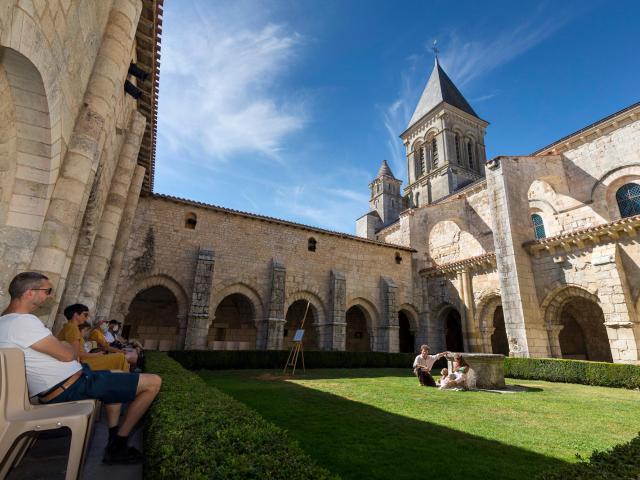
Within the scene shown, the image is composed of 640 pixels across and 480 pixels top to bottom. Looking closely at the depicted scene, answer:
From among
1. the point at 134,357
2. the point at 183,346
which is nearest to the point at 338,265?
the point at 183,346

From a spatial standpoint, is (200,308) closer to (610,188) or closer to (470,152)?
(610,188)

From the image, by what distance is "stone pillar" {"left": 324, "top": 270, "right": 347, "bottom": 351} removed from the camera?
51.2ft

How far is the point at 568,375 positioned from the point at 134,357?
11.9 m

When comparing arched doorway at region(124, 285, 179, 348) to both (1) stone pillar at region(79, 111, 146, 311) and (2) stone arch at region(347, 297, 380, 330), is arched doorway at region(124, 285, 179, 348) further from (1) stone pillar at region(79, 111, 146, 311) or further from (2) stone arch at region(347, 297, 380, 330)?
(2) stone arch at region(347, 297, 380, 330)

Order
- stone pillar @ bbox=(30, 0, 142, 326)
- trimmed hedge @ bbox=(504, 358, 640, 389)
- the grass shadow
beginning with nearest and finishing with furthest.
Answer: the grass shadow, stone pillar @ bbox=(30, 0, 142, 326), trimmed hedge @ bbox=(504, 358, 640, 389)

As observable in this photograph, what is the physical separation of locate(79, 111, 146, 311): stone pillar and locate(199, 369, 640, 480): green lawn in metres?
4.23

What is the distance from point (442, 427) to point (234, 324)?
13702mm

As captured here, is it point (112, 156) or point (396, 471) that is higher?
point (112, 156)

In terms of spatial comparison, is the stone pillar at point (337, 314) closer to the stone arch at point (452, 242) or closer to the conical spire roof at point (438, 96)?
the stone arch at point (452, 242)

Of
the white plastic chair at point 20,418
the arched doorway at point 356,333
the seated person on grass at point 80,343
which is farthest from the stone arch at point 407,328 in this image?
the white plastic chair at point 20,418

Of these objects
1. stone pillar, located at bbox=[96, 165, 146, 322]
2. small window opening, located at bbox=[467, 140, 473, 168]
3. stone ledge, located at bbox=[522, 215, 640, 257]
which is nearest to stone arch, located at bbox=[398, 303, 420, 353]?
stone ledge, located at bbox=[522, 215, 640, 257]

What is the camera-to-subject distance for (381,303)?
17.9 meters

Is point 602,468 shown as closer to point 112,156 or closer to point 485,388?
point 485,388

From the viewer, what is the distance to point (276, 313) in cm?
1445
